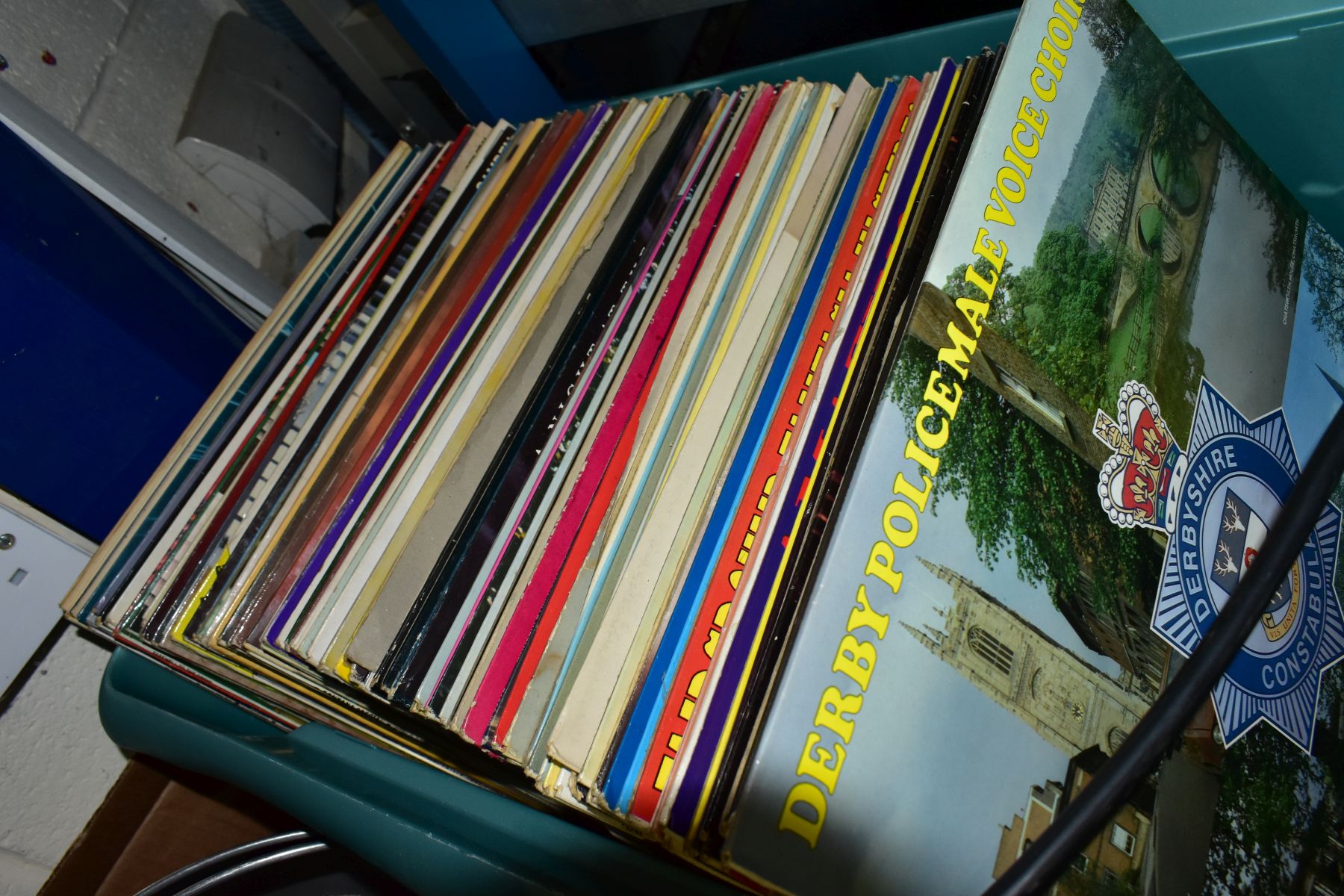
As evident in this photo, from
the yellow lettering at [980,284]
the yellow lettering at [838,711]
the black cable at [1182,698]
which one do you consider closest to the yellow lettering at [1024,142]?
the yellow lettering at [980,284]

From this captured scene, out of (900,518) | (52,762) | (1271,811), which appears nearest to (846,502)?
(900,518)

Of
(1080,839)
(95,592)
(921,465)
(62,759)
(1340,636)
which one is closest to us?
(1080,839)

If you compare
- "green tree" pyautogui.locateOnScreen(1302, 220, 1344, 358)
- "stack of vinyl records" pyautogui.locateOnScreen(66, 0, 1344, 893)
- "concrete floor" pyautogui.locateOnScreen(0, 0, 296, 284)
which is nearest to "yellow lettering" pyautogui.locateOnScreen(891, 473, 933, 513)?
"stack of vinyl records" pyautogui.locateOnScreen(66, 0, 1344, 893)

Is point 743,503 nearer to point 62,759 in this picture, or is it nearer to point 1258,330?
point 1258,330

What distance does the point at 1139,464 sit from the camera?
68 cm

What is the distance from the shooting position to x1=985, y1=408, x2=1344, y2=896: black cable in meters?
0.47

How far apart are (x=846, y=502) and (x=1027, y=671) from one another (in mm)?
197

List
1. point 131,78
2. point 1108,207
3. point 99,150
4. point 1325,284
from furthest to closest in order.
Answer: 1. point 131,78
2. point 99,150
3. point 1325,284
4. point 1108,207

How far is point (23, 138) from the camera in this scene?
108 centimetres

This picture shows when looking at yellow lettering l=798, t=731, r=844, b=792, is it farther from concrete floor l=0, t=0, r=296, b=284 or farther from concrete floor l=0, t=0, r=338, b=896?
concrete floor l=0, t=0, r=296, b=284

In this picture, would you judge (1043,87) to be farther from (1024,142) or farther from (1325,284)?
Answer: (1325,284)

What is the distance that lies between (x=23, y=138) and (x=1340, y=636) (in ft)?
5.57

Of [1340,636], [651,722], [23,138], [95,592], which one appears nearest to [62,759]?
[95,592]

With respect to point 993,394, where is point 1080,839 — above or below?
below
